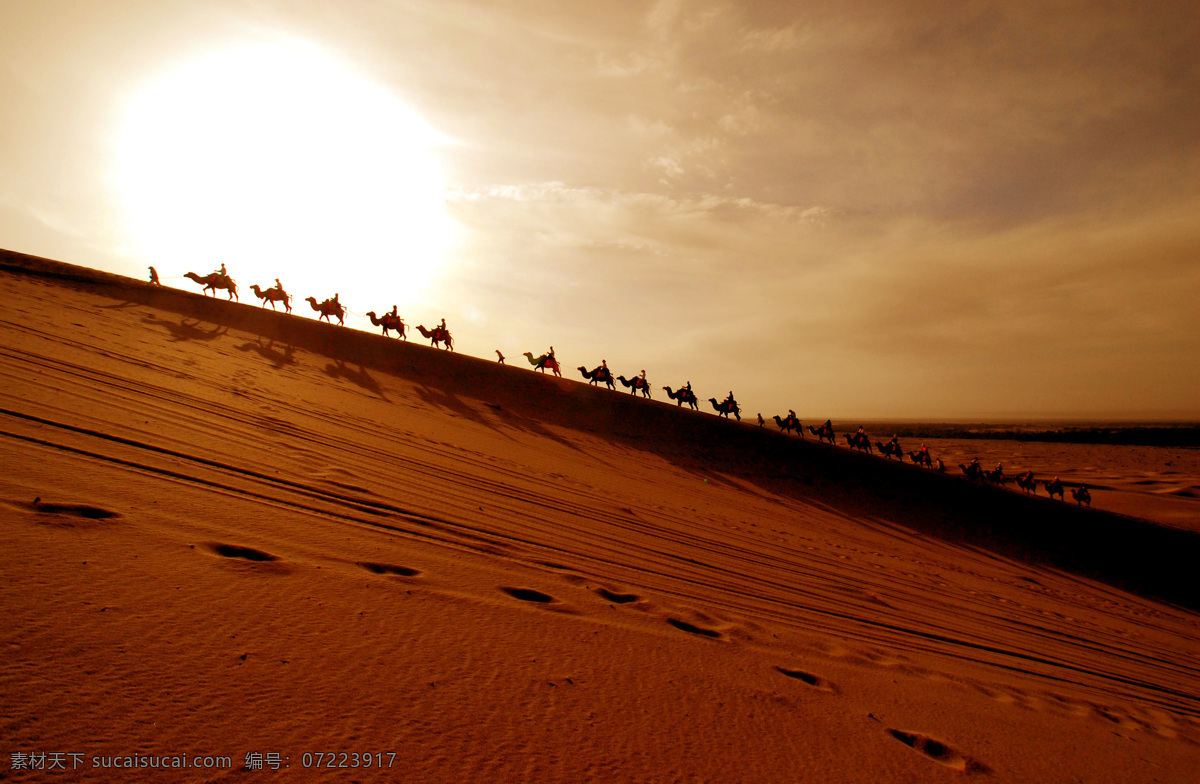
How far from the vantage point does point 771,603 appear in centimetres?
460

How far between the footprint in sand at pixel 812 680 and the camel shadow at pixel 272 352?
1081 cm

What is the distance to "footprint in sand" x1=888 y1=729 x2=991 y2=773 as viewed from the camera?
2.54 metres

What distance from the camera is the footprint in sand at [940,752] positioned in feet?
8.34

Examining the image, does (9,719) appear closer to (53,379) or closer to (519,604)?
(519,604)

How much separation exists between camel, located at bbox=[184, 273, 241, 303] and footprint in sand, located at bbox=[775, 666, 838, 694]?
20.7 meters

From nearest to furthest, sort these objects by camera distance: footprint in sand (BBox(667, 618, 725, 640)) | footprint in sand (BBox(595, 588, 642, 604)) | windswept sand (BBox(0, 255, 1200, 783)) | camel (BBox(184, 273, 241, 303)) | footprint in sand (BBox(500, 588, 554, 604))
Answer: windswept sand (BBox(0, 255, 1200, 783))
footprint in sand (BBox(500, 588, 554, 604))
footprint in sand (BBox(667, 618, 725, 640))
footprint in sand (BBox(595, 588, 642, 604))
camel (BBox(184, 273, 241, 303))

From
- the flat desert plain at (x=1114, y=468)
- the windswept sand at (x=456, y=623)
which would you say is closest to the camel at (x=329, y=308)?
the windswept sand at (x=456, y=623)

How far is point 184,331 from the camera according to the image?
11711mm

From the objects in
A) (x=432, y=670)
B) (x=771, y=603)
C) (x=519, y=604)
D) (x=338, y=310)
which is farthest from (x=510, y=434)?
(x=338, y=310)

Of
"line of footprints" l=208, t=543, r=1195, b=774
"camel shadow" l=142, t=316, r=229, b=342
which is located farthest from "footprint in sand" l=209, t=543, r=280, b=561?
"camel shadow" l=142, t=316, r=229, b=342

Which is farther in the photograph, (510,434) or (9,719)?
(510,434)

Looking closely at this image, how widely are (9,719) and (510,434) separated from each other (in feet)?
33.1

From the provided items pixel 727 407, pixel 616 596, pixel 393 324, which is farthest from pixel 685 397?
pixel 616 596

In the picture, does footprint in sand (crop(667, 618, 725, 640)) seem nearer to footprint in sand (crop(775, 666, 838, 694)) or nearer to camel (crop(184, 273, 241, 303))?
footprint in sand (crop(775, 666, 838, 694))
